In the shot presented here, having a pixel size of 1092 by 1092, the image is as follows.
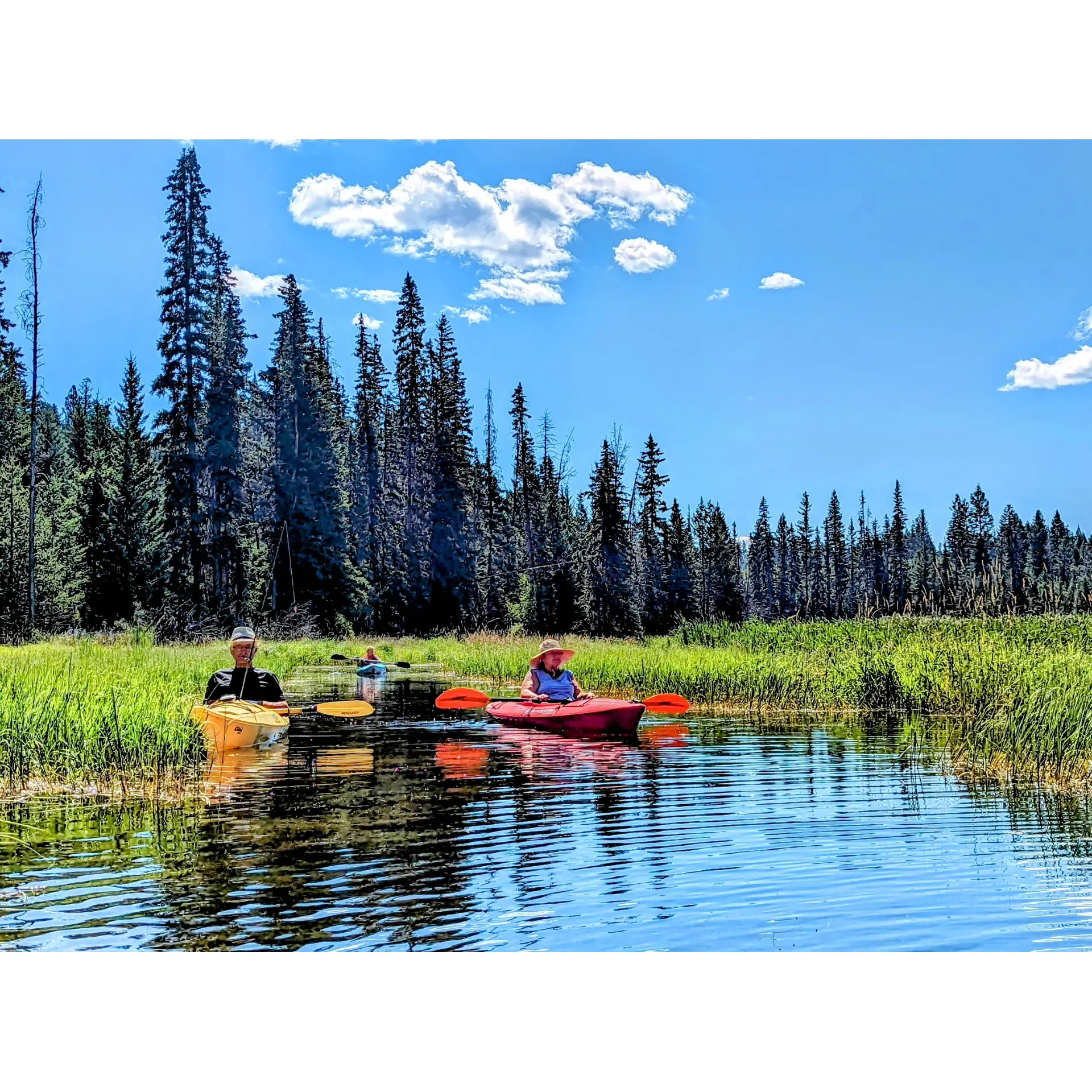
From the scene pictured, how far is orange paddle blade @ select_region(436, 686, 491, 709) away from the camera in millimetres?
15711

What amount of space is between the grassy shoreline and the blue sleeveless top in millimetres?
3230

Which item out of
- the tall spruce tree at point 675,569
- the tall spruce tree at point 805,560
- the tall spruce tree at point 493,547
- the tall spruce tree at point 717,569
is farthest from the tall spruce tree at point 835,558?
the tall spruce tree at point 493,547

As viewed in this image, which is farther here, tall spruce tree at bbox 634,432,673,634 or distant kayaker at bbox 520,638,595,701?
tall spruce tree at bbox 634,432,673,634

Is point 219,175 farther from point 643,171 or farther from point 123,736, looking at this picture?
point 123,736

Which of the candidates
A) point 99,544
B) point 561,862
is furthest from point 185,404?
point 561,862

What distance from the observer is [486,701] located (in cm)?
1590

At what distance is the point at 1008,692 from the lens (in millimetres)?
11625

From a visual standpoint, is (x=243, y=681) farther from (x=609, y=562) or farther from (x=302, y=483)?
(x=609, y=562)

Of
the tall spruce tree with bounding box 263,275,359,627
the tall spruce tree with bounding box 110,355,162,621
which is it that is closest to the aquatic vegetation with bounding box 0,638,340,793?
the tall spruce tree with bounding box 263,275,359,627

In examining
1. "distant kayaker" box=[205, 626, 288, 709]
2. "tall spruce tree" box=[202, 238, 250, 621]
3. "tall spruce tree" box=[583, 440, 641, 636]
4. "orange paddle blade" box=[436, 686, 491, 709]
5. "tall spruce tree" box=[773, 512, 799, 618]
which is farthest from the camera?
"tall spruce tree" box=[773, 512, 799, 618]

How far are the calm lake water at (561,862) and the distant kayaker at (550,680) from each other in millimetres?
3225

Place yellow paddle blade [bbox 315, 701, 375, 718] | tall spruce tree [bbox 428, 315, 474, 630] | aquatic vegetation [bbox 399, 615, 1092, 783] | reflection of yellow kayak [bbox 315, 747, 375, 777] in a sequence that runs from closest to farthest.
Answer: aquatic vegetation [bbox 399, 615, 1092, 783] < reflection of yellow kayak [bbox 315, 747, 375, 777] < yellow paddle blade [bbox 315, 701, 375, 718] < tall spruce tree [bbox 428, 315, 474, 630]

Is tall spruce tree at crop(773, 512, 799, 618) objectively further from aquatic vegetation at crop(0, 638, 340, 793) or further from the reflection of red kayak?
aquatic vegetation at crop(0, 638, 340, 793)

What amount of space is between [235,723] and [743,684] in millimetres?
9036
